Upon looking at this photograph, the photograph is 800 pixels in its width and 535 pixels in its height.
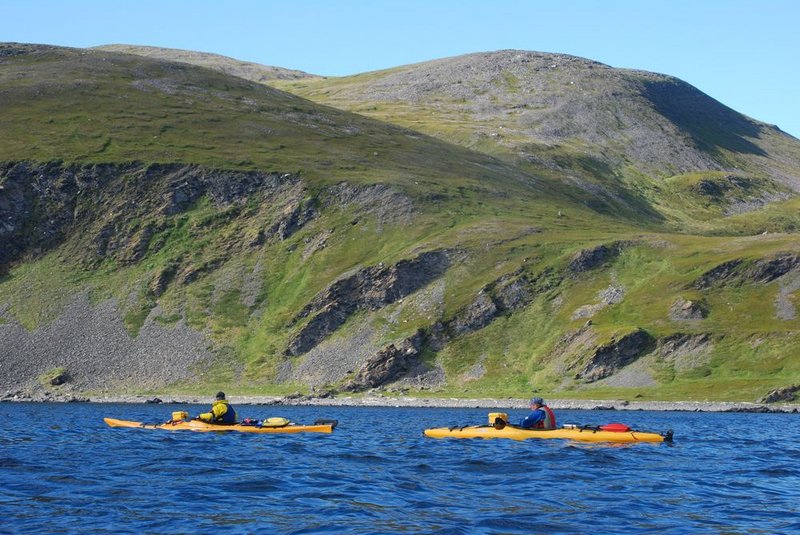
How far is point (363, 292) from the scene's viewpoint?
15338 cm

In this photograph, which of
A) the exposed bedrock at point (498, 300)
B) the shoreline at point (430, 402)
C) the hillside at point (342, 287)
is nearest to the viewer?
the shoreline at point (430, 402)

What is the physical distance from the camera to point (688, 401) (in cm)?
11888

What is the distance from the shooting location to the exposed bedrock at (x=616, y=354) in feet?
Result: 433

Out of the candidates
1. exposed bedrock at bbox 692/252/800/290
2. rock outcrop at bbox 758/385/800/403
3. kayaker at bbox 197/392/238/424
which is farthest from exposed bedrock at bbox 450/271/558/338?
kayaker at bbox 197/392/238/424

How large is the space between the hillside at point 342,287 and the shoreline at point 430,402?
6.17 meters

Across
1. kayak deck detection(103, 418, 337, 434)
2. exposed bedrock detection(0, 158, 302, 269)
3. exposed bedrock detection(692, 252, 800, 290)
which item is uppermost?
exposed bedrock detection(0, 158, 302, 269)

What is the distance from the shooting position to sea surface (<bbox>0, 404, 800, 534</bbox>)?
30172mm

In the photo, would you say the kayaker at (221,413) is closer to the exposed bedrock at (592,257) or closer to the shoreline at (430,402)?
the shoreline at (430,402)

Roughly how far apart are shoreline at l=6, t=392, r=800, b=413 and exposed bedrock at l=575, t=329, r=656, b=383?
11459 mm

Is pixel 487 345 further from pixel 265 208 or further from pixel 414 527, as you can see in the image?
pixel 414 527

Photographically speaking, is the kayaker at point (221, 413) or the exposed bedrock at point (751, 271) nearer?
the kayaker at point (221, 413)

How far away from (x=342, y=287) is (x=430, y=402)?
35.7 m

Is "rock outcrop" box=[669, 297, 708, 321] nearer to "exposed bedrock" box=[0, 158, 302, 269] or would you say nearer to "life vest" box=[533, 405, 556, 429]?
"exposed bedrock" box=[0, 158, 302, 269]

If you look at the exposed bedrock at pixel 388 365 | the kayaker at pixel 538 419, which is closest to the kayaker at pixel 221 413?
the kayaker at pixel 538 419
